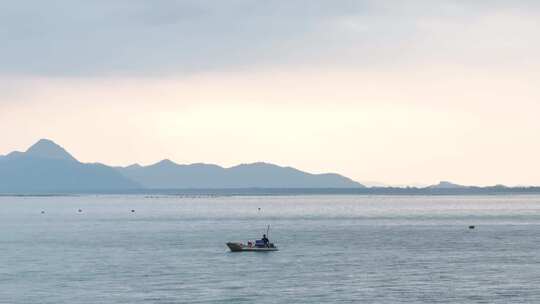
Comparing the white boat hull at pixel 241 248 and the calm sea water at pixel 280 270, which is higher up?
the white boat hull at pixel 241 248

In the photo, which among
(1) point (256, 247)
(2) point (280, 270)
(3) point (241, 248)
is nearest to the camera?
(2) point (280, 270)

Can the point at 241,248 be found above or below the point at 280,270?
above

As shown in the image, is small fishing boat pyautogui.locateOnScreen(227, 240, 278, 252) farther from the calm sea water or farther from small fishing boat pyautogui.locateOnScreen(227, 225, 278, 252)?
the calm sea water

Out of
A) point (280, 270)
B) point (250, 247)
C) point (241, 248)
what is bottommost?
point (280, 270)

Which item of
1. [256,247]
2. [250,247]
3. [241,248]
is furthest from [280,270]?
[250,247]

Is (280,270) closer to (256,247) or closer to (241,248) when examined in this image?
(241,248)

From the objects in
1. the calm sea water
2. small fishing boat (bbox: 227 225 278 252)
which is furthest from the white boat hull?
the calm sea water

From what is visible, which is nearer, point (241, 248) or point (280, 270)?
point (280, 270)

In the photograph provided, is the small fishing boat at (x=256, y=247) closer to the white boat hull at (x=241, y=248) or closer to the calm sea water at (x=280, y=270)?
the white boat hull at (x=241, y=248)

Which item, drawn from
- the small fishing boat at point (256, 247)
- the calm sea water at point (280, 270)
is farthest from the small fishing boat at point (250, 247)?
the calm sea water at point (280, 270)

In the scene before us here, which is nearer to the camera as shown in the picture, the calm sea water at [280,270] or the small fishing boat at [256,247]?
the calm sea water at [280,270]

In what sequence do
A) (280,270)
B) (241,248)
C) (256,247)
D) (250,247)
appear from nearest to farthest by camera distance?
(280,270) → (241,248) → (256,247) → (250,247)

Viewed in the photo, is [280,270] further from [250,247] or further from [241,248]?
[250,247]

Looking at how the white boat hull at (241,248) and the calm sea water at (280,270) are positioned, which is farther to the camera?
the white boat hull at (241,248)
